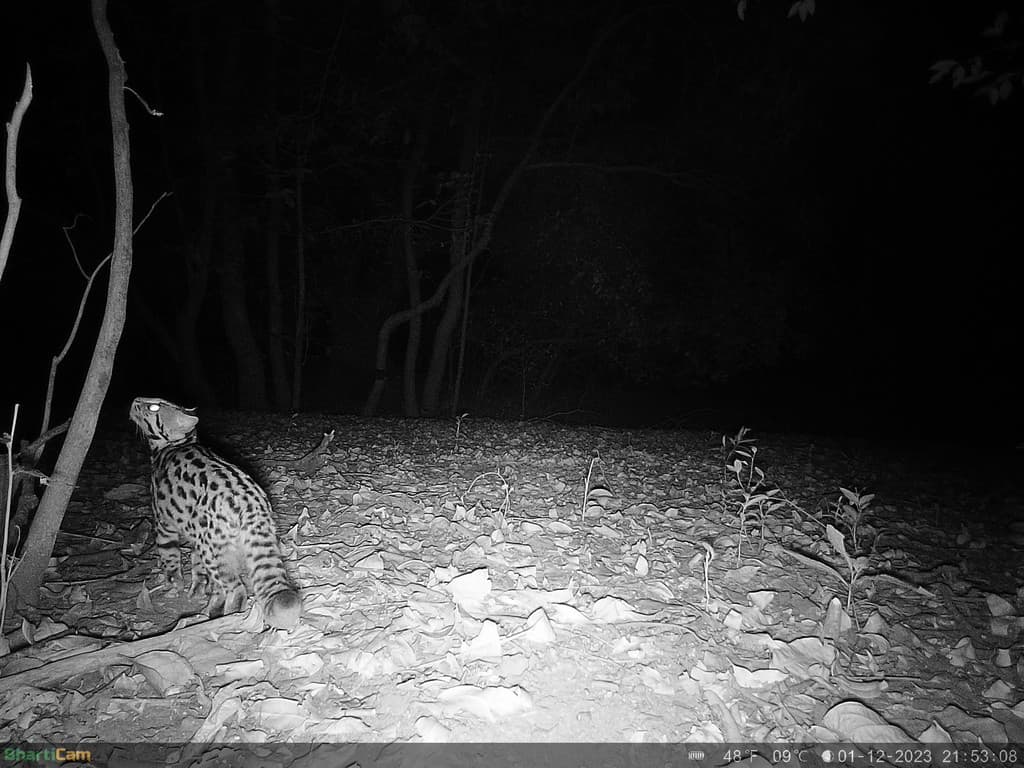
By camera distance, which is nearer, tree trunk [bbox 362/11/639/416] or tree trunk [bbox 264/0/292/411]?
tree trunk [bbox 264/0/292/411]

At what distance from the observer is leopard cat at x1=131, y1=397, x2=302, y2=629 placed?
151 inches

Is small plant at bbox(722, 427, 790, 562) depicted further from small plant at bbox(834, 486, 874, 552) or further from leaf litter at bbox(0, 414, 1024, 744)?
small plant at bbox(834, 486, 874, 552)

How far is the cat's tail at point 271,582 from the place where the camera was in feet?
11.5

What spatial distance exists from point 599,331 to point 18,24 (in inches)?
572

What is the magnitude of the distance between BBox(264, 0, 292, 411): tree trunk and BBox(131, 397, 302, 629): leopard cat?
315 inches

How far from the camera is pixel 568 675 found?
10.7 ft

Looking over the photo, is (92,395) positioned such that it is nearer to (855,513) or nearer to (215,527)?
(215,527)

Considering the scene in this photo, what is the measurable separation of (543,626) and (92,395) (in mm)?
3353

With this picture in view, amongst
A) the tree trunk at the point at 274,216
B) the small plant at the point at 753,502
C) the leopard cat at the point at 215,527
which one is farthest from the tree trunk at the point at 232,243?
the small plant at the point at 753,502

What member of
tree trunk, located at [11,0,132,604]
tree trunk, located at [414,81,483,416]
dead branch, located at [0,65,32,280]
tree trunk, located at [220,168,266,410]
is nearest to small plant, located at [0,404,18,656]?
tree trunk, located at [11,0,132,604]

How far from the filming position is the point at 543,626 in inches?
140

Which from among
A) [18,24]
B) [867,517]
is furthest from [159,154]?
[867,517]

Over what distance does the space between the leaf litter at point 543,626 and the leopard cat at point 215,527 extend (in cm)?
19

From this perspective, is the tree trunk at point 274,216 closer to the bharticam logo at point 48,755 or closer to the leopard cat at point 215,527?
the leopard cat at point 215,527
